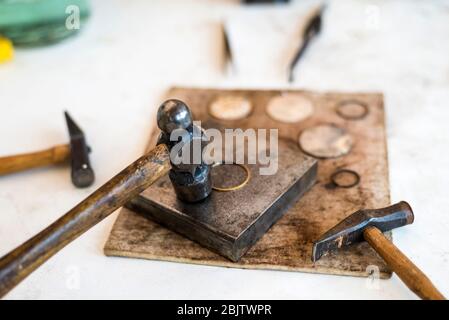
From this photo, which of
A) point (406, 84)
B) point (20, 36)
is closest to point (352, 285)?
point (406, 84)

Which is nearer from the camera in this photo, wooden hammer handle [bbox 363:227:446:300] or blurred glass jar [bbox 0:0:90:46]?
wooden hammer handle [bbox 363:227:446:300]

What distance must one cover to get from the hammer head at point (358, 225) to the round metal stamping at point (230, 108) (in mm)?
404

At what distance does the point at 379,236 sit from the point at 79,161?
1.77ft

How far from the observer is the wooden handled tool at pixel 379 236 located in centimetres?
71

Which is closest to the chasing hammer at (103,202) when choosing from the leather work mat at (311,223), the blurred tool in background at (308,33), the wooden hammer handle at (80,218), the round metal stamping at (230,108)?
the wooden hammer handle at (80,218)

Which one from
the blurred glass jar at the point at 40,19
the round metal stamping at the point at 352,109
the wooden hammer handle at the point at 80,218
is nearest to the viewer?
the wooden hammer handle at the point at 80,218

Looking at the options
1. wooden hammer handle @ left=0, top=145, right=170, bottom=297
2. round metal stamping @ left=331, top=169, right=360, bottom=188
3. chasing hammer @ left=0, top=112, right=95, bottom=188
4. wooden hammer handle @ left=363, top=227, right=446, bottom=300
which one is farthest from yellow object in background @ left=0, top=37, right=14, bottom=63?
wooden hammer handle @ left=363, top=227, right=446, bottom=300

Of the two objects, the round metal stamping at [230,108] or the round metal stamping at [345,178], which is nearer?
the round metal stamping at [345,178]

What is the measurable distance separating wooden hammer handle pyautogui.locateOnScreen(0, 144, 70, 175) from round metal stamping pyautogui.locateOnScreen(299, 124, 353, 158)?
1.49ft

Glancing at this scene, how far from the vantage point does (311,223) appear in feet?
2.78

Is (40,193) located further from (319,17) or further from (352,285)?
(319,17)

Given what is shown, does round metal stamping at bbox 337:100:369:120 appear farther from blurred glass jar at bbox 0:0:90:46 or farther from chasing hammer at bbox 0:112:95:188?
blurred glass jar at bbox 0:0:90:46

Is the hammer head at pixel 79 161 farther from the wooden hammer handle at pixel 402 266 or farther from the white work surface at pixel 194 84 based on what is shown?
the wooden hammer handle at pixel 402 266

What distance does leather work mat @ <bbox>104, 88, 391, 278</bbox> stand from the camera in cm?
78
